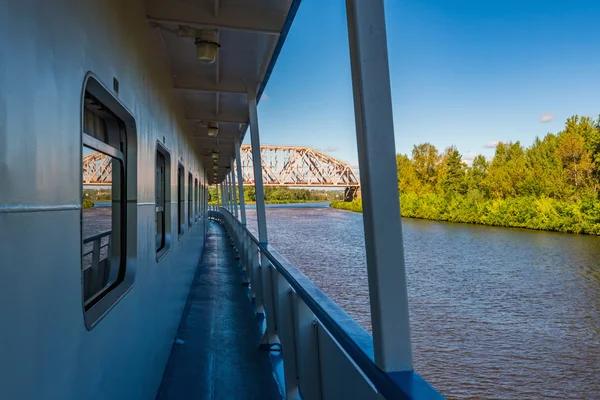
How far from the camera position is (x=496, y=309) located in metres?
10.5

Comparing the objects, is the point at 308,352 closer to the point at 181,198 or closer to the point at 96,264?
the point at 96,264

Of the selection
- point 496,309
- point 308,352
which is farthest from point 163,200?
point 496,309

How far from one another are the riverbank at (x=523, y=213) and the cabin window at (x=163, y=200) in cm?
1467

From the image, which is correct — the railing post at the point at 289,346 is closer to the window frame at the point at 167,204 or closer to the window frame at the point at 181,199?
the window frame at the point at 167,204

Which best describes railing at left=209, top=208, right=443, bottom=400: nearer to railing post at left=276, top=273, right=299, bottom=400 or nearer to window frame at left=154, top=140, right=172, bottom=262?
railing post at left=276, top=273, right=299, bottom=400

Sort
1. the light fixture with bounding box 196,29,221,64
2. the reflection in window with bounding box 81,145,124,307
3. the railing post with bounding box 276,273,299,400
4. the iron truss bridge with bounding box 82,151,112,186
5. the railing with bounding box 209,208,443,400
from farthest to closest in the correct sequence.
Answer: the light fixture with bounding box 196,29,221,64 < the railing post with bounding box 276,273,299,400 < the reflection in window with bounding box 81,145,124,307 < the iron truss bridge with bounding box 82,151,112,186 < the railing with bounding box 209,208,443,400

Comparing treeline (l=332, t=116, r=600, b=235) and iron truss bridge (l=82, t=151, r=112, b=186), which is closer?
iron truss bridge (l=82, t=151, r=112, b=186)

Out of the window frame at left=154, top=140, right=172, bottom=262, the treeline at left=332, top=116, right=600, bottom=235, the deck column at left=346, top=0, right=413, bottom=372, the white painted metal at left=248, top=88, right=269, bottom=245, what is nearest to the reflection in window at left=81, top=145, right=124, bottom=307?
the deck column at left=346, top=0, right=413, bottom=372

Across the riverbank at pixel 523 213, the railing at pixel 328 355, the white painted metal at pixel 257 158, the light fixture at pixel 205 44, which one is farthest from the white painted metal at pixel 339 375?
the riverbank at pixel 523 213

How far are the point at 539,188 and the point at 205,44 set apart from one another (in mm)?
27427

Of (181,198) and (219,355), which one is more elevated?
(181,198)

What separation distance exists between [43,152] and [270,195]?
140 ft

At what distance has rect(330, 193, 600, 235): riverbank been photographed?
19438 millimetres

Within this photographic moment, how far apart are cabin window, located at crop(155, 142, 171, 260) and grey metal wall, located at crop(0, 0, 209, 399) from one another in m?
1.36
